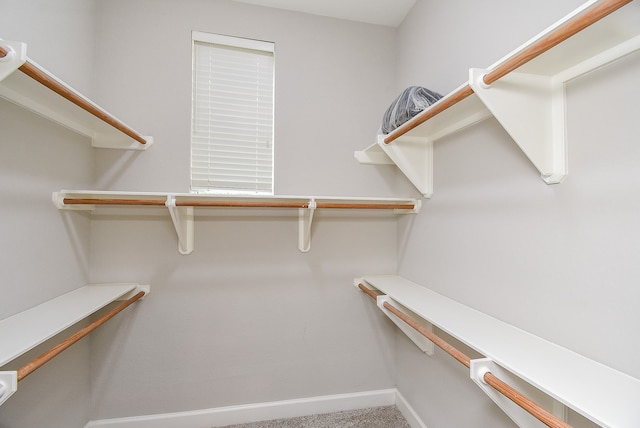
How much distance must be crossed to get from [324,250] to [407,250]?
523 mm

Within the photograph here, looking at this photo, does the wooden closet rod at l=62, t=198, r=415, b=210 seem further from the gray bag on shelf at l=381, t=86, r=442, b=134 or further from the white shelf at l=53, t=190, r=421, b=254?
the gray bag on shelf at l=381, t=86, r=442, b=134

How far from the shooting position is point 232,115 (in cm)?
172

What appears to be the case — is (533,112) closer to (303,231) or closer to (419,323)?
(419,323)

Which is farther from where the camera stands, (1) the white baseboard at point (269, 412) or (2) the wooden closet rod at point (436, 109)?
(1) the white baseboard at point (269, 412)

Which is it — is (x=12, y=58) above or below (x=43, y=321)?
above

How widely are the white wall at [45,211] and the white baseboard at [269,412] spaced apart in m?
0.32

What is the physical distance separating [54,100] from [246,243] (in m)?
1.06

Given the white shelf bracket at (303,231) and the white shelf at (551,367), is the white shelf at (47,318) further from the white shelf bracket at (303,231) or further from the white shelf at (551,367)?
the white shelf at (551,367)

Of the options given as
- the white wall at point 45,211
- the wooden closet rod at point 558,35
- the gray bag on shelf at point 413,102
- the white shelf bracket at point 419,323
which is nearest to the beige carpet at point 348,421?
the white shelf bracket at point 419,323

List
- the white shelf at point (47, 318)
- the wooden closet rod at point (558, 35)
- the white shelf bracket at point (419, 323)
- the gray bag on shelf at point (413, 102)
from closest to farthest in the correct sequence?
the wooden closet rod at point (558, 35) → the white shelf at point (47, 318) → the gray bag on shelf at point (413, 102) → the white shelf bracket at point (419, 323)

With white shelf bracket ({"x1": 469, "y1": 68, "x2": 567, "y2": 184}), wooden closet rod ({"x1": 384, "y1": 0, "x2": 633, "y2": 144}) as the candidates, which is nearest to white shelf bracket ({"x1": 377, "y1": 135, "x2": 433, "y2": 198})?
wooden closet rod ({"x1": 384, "y1": 0, "x2": 633, "y2": 144})

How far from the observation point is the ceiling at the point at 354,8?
169 centimetres

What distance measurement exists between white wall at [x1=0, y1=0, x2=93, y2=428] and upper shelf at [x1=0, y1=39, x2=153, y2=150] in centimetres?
5

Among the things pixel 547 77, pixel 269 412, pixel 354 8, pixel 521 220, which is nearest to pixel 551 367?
pixel 521 220
